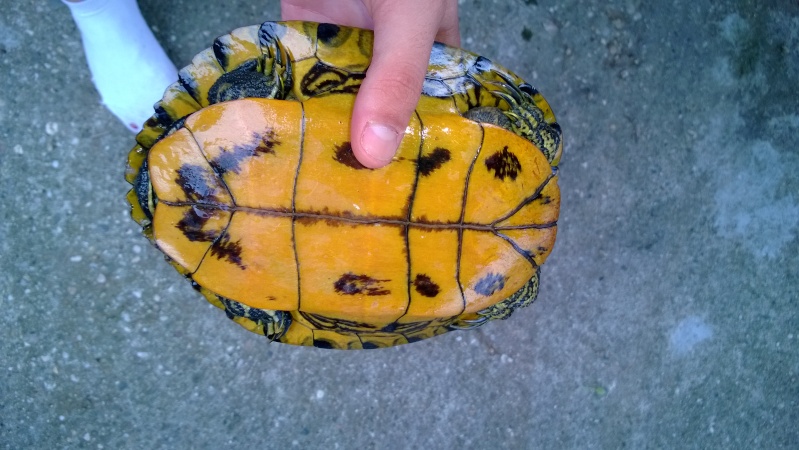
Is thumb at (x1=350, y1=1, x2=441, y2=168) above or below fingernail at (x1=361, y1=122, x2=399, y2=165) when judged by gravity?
above

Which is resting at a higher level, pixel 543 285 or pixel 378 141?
pixel 378 141

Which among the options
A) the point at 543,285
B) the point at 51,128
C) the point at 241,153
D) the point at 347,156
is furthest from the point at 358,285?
the point at 51,128

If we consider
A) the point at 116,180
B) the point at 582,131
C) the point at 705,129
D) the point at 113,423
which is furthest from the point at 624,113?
the point at 113,423

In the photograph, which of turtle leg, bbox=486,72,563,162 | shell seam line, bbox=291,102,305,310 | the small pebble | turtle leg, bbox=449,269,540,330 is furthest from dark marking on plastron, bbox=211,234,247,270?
the small pebble

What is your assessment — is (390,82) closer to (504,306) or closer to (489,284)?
(489,284)

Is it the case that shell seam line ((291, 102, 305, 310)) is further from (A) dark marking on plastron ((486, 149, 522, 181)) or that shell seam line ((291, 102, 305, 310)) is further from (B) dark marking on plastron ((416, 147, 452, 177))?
(A) dark marking on plastron ((486, 149, 522, 181))

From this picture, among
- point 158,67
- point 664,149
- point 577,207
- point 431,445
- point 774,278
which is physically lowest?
point 431,445

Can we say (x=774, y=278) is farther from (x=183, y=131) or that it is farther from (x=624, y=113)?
(x=183, y=131)
